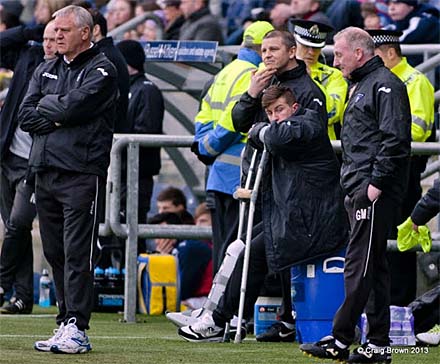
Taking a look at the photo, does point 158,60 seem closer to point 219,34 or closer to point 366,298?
point 219,34

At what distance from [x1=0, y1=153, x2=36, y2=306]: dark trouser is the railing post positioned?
0.94m

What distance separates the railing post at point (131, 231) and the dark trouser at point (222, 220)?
2.72 feet

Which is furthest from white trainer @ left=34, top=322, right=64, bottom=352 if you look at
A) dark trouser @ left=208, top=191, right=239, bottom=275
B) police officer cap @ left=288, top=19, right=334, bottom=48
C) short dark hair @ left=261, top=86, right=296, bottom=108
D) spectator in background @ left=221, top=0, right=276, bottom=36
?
spectator in background @ left=221, top=0, right=276, bottom=36

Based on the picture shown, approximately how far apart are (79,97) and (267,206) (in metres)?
1.60

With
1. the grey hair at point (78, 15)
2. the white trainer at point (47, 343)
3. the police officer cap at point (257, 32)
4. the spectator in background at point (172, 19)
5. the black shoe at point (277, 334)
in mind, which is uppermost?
the spectator in background at point (172, 19)

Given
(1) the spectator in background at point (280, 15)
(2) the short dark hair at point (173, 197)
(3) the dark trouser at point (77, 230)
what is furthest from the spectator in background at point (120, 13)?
(3) the dark trouser at point (77, 230)

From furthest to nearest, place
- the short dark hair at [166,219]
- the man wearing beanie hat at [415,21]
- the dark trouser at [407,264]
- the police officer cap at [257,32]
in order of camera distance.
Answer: the man wearing beanie hat at [415,21] → the short dark hair at [166,219] → the dark trouser at [407,264] → the police officer cap at [257,32]

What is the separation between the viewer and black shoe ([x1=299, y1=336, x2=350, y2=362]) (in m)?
8.38

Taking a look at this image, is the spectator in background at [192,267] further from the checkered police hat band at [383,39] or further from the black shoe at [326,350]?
the black shoe at [326,350]

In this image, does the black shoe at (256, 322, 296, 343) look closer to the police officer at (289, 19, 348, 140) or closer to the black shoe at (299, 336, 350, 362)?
the black shoe at (299, 336, 350, 362)

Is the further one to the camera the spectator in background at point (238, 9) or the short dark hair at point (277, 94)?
the spectator in background at point (238, 9)

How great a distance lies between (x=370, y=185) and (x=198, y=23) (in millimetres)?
9096

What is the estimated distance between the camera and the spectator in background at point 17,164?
1193cm

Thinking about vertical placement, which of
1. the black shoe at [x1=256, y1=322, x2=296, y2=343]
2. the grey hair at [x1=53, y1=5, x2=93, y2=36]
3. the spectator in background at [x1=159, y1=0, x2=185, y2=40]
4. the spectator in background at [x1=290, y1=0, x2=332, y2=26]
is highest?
the spectator in background at [x1=159, y1=0, x2=185, y2=40]
